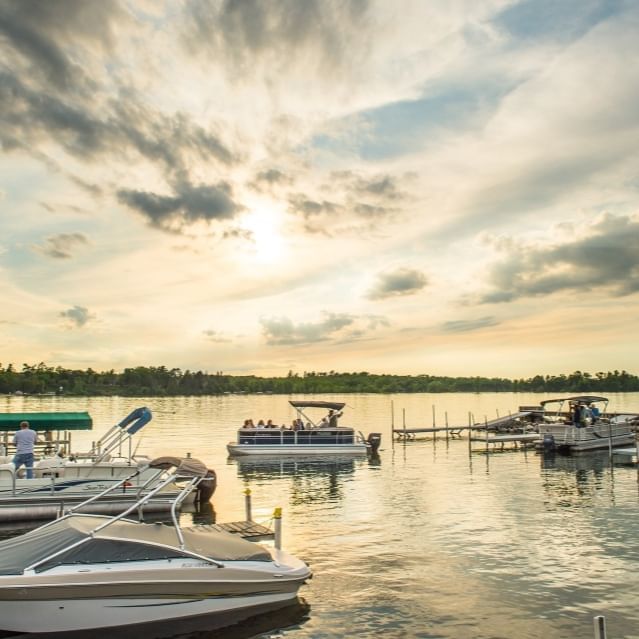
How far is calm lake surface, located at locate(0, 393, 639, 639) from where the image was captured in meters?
14.3

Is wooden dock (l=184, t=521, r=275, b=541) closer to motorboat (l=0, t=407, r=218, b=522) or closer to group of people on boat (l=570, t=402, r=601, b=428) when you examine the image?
motorboat (l=0, t=407, r=218, b=522)


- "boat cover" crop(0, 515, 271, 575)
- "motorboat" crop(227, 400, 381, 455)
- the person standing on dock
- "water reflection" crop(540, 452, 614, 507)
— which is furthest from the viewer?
"motorboat" crop(227, 400, 381, 455)

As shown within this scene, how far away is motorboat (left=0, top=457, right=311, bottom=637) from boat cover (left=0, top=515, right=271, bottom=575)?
0.02m

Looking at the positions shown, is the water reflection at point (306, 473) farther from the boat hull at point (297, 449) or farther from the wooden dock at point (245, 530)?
the wooden dock at point (245, 530)

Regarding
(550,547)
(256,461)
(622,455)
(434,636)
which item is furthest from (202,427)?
(434,636)

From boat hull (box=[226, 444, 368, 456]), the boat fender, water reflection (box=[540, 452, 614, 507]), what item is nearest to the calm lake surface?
water reflection (box=[540, 452, 614, 507])

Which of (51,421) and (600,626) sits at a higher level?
(51,421)

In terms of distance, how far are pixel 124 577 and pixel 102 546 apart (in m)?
0.82

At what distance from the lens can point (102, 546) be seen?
13055 mm

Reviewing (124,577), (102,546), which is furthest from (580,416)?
(102,546)

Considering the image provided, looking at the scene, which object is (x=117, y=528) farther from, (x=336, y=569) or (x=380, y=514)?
(x=380, y=514)

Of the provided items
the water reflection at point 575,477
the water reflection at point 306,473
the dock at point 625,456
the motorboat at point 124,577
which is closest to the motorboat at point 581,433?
the water reflection at point 575,477

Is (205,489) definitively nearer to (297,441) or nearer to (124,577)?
Answer: (124,577)

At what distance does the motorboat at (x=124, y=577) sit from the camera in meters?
12.4
